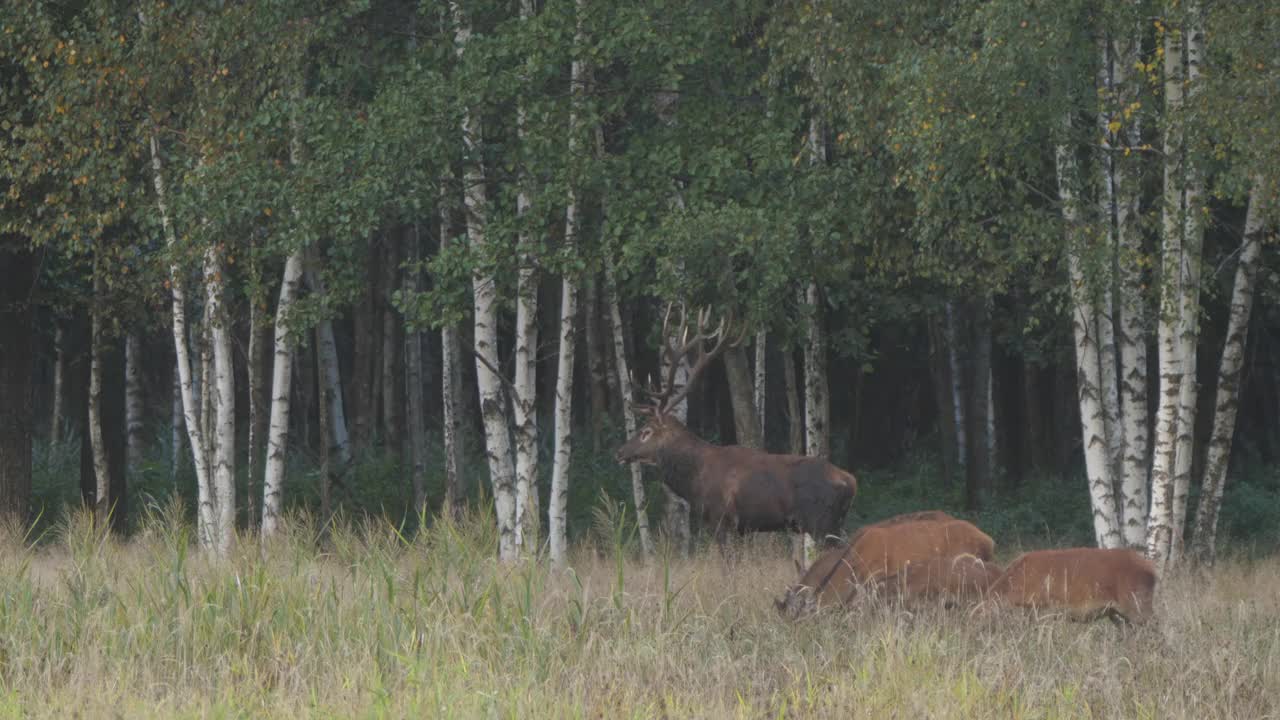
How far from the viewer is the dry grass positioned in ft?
23.1

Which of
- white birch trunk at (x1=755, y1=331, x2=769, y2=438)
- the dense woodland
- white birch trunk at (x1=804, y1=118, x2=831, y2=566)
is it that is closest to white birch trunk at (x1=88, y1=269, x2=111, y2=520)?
the dense woodland

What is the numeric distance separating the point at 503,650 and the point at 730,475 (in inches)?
274

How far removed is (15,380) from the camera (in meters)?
17.8

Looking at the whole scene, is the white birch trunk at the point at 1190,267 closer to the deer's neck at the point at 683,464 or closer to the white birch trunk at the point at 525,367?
the deer's neck at the point at 683,464

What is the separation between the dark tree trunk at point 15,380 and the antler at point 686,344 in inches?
297

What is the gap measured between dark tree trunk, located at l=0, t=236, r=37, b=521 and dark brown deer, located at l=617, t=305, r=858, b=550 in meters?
7.33

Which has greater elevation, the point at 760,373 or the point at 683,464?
the point at 760,373

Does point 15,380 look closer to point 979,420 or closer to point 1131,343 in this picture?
point 1131,343

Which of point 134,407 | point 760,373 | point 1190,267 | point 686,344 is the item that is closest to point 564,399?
point 686,344

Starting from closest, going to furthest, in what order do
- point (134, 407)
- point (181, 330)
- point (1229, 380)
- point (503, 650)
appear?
point (503, 650) → point (1229, 380) → point (181, 330) → point (134, 407)

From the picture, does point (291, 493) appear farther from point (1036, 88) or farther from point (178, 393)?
point (1036, 88)

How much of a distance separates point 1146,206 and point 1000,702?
13.7 meters

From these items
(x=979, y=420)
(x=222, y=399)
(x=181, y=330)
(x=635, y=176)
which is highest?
(x=635, y=176)

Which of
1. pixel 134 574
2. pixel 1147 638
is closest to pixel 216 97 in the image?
pixel 134 574
